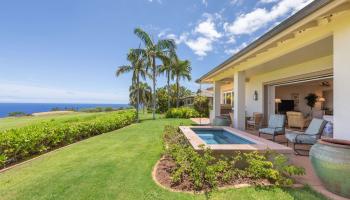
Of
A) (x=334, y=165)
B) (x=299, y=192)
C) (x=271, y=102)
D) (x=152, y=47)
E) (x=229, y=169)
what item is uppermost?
(x=152, y=47)

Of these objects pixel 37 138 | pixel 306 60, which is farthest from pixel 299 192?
pixel 37 138

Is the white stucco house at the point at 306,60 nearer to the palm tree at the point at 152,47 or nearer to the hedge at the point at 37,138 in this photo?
the palm tree at the point at 152,47

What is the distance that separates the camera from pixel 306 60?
8.92 metres

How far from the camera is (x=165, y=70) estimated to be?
2770 centimetres

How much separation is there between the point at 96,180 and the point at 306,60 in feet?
31.3

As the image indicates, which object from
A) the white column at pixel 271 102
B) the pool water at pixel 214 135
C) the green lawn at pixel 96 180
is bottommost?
the green lawn at pixel 96 180

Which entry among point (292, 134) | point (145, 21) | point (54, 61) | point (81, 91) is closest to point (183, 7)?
point (145, 21)

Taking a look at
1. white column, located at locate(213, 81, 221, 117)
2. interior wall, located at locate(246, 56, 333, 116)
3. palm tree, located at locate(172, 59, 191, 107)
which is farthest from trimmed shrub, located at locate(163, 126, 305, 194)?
palm tree, located at locate(172, 59, 191, 107)

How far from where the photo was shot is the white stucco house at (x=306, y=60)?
13.6ft

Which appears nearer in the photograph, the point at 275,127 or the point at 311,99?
the point at 275,127

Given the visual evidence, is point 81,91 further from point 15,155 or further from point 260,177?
point 260,177

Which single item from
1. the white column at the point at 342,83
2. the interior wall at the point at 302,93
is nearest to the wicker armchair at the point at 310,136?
the white column at the point at 342,83

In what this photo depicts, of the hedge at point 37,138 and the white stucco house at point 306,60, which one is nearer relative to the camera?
the white stucco house at point 306,60

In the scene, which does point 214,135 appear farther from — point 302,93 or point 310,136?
point 302,93
